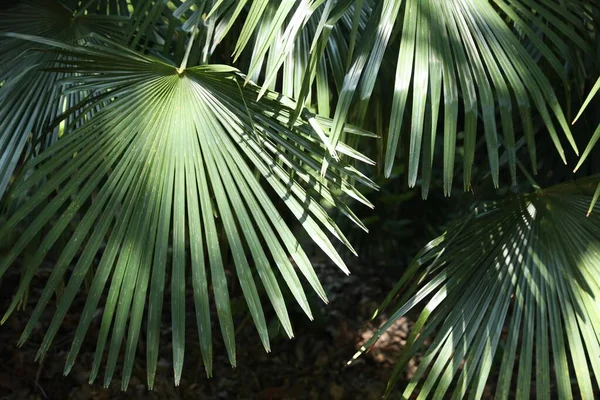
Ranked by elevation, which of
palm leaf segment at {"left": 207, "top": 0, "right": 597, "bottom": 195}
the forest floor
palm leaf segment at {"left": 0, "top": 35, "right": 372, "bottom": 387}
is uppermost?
palm leaf segment at {"left": 207, "top": 0, "right": 597, "bottom": 195}

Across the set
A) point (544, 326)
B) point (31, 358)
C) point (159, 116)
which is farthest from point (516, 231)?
point (31, 358)

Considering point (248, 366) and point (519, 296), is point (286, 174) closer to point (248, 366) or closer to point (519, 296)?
point (519, 296)

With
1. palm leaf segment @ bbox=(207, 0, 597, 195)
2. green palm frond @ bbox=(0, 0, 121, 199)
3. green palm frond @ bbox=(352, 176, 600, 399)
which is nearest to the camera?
palm leaf segment @ bbox=(207, 0, 597, 195)

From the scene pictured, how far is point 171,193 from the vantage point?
130 cm

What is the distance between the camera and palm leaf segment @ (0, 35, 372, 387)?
1.24m

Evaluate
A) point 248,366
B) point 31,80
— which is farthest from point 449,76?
point 248,366

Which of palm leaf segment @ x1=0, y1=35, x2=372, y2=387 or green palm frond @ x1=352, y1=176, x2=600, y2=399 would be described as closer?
palm leaf segment @ x1=0, y1=35, x2=372, y2=387

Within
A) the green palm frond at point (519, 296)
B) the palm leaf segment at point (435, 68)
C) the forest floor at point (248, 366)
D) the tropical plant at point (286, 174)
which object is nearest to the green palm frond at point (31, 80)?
the tropical plant at point (286, 174)

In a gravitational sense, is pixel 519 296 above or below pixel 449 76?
below

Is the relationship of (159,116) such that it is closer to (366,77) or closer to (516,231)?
(366,77)

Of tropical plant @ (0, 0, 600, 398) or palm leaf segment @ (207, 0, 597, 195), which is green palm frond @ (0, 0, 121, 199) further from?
palm leaf segment @ (207, 0, 597, 195)

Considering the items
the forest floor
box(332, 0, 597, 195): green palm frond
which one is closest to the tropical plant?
box(332, 0, 597, 195): green palm frond

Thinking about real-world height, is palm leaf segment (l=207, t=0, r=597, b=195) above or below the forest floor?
above

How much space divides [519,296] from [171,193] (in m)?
0.74
